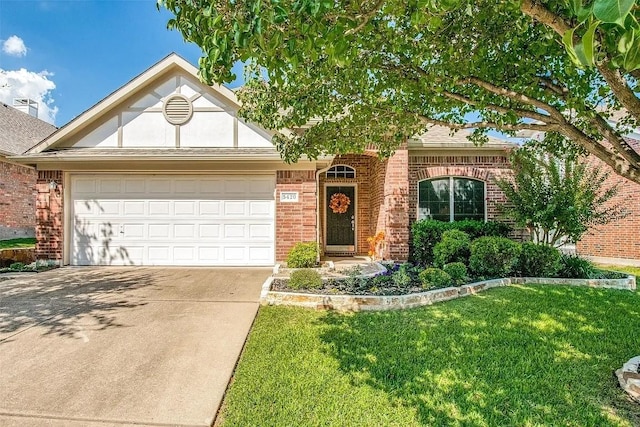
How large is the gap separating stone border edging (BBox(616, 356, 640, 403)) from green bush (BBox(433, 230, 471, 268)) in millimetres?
4610

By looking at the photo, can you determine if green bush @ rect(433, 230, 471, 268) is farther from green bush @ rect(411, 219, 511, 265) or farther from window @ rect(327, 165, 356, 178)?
window @ rect(327, 165, 356, 178)

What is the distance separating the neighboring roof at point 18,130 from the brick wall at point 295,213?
32.0 feet

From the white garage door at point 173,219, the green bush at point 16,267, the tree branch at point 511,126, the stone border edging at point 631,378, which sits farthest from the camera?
the white garage door at point 173,219

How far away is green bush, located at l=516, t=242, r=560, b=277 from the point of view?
753 cm

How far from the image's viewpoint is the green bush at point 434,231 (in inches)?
391

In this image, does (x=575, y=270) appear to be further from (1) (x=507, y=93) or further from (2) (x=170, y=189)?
(2) (x=170, y=189)

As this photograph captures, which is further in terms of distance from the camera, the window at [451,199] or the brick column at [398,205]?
the window at [451,199]

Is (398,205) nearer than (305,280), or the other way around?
(305,280)

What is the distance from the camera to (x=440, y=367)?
12.2 feet

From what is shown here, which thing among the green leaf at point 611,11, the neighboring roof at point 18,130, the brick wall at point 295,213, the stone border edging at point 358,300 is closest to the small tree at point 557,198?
the stone border edging at point 358,300

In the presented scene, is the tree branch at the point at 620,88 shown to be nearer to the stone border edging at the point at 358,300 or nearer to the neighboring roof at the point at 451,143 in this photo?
the stone border edging at the point at 358,300

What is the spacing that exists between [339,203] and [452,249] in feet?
16.7

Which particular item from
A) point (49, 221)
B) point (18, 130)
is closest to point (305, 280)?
point (49, 221)

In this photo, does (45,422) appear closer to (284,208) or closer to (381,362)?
(381,362)
